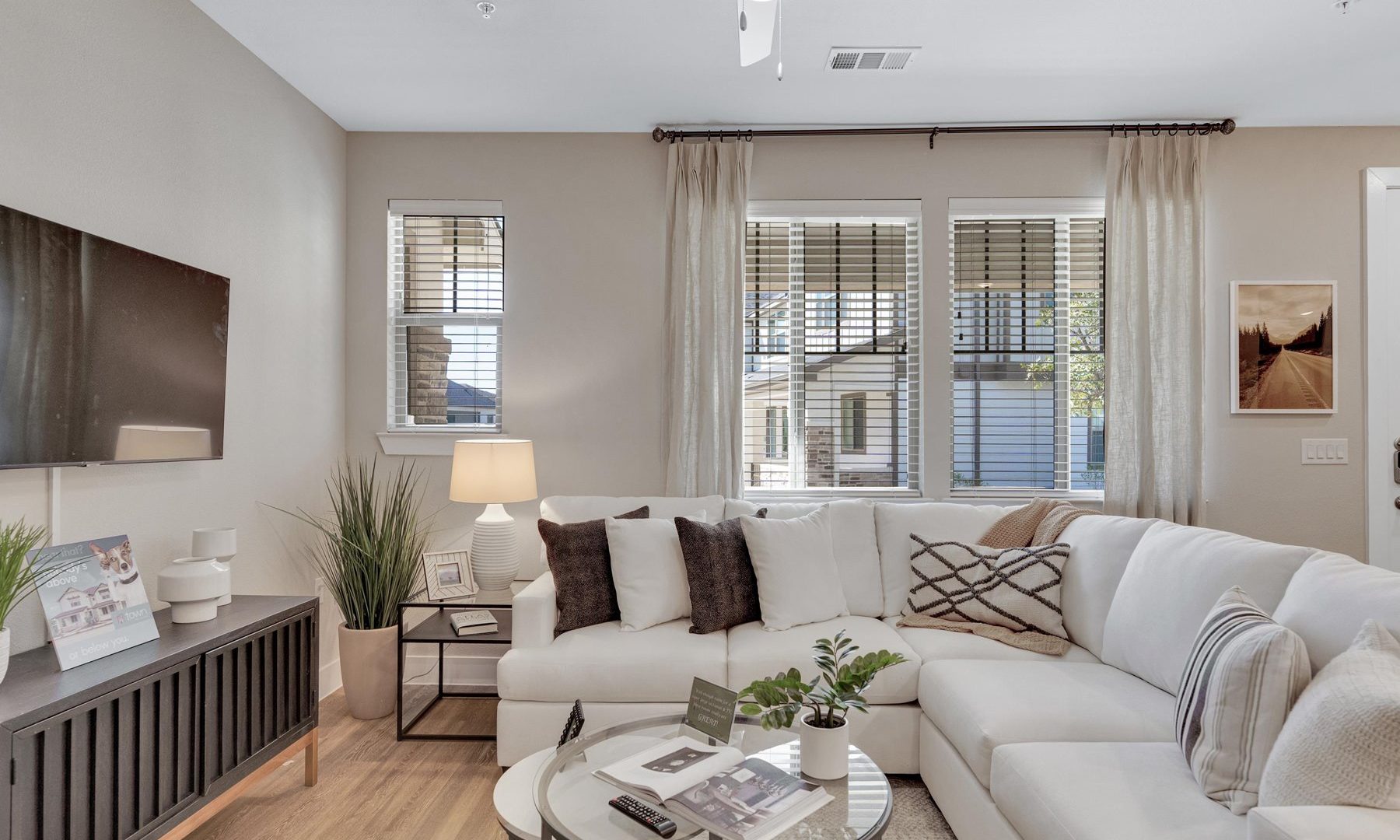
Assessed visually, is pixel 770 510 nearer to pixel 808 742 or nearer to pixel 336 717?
pixel 808 742

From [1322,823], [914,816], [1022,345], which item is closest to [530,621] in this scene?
[914,816]

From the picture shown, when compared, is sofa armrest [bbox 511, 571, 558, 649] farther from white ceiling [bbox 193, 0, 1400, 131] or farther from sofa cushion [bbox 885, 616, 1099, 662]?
white ceiling [bbox 193, 0, 1400, 131]

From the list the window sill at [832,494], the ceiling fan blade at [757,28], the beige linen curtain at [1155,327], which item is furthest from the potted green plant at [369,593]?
the beige linen curtain at [1155,327]

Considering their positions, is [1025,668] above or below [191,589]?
below

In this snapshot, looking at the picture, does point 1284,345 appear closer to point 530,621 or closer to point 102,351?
point 530,621

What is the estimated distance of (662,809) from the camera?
1.52 meters

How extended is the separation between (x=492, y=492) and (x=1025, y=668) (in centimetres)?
215

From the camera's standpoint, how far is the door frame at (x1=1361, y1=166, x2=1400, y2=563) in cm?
350

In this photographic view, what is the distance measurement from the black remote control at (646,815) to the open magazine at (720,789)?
0.02 metres

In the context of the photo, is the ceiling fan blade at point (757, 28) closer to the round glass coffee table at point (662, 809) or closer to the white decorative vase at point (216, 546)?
the round glass coffee table at point (662, 809)

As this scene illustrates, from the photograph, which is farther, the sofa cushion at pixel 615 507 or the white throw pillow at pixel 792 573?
the sofa cushion at pixel 615 507

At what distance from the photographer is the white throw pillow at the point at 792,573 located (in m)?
2.81

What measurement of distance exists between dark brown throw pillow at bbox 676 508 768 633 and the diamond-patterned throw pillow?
0.67 meters

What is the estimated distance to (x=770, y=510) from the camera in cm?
327
